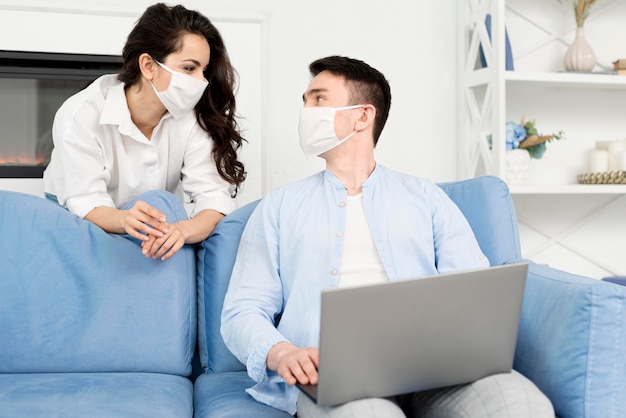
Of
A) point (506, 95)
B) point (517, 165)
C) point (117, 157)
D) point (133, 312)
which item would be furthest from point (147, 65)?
point (506, 95)

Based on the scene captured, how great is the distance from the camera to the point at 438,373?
122 centimetres

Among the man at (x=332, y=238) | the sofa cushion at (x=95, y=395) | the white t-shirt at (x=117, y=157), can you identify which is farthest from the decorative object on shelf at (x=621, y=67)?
the sofa cushion at (x=95, y=395)

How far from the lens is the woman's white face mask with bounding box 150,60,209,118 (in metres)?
1.89

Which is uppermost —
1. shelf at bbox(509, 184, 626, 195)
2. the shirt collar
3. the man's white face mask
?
the man's white face mask

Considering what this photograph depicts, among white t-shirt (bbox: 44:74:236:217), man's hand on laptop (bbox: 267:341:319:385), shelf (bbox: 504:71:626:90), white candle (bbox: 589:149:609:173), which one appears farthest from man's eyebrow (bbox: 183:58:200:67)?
white candle (bbox: 589:149:609:173)

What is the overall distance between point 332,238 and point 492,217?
452 millimetres

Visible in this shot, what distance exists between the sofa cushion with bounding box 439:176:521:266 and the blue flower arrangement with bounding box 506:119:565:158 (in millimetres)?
917

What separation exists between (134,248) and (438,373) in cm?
82

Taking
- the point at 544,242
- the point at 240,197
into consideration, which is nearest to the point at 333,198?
the point at 240,197

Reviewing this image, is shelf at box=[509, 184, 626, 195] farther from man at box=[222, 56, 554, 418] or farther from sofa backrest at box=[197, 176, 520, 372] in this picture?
man at box=[222, 56, 554, 418]

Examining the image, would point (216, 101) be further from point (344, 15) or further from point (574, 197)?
point (574, 197)

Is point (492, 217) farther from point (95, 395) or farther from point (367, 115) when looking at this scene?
point (95, 395)

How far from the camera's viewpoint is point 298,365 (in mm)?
1247

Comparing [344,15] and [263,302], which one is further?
[344,15]
